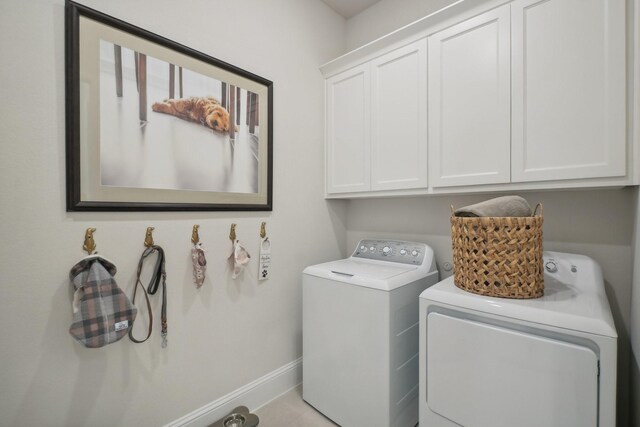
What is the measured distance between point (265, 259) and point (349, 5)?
1.97 metres

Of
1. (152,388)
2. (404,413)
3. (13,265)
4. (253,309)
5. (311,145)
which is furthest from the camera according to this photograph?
(311,145)

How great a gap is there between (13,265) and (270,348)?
1290 mm

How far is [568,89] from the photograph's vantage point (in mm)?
1185

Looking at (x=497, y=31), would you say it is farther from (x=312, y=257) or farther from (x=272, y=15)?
(x=312, y=257)

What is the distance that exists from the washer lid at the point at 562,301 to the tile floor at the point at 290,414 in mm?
1012

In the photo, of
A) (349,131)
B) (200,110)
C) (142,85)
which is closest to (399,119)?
(349,131)

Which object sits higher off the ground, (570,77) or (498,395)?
(570,77)

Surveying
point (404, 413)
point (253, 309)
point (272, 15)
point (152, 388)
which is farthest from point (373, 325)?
point (272, 15)

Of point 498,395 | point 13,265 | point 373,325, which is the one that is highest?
point 13,265

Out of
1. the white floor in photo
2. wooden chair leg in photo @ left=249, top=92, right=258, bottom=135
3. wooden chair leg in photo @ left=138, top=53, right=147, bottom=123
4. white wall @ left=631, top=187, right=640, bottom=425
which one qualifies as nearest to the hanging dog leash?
the white floor in photo

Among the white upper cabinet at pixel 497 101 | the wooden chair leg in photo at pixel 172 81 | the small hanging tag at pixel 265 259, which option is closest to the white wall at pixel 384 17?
the white upper cabinet at pixel 497 101

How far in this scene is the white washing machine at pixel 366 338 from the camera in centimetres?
137

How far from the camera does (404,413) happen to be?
4.73 feet

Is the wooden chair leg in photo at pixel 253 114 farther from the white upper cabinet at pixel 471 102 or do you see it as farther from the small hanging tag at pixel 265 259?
the white upper cabinet at pixel 471 102
